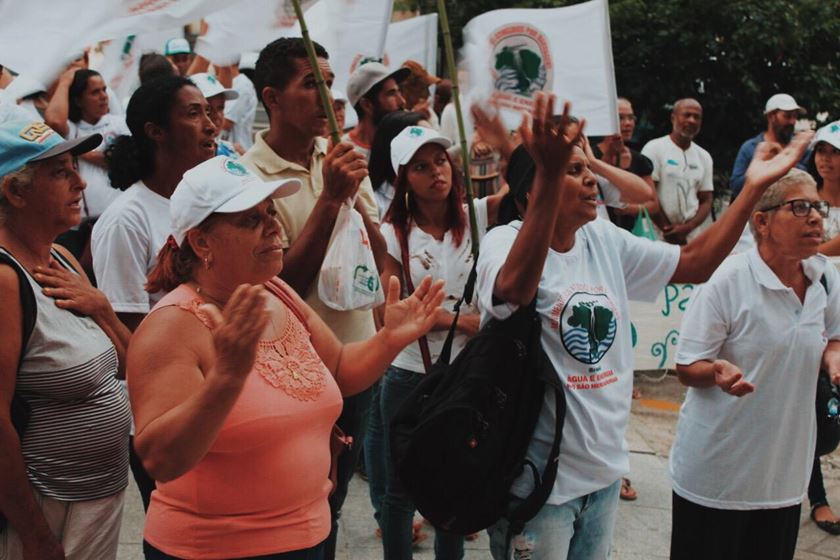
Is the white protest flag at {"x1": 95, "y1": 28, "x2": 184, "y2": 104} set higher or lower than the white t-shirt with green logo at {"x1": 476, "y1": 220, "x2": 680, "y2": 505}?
higher

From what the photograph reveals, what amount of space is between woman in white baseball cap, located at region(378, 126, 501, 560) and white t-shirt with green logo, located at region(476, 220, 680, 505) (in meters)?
0.95

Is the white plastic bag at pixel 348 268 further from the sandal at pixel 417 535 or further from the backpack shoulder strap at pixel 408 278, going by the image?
the sandal at pixel 417 535

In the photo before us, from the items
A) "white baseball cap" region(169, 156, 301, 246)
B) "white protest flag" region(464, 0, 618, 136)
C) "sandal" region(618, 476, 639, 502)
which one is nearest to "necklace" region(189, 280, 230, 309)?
"white baseball cap" region(169, 156, 301, 246)

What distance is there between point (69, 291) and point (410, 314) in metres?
1.01

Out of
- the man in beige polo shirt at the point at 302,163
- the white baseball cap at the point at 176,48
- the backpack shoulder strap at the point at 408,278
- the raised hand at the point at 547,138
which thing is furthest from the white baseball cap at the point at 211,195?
the white baseball cap at the point at 176,48

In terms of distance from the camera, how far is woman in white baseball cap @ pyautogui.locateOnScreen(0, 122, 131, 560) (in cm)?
270

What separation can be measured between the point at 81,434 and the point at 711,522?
7.75ft

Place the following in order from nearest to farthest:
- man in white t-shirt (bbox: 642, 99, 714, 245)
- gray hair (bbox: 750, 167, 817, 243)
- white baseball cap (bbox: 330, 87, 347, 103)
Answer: gray hair (bbox: 750, 167, 817, 243)
white baseball cap (bbox: 330, 87, 347, 103)
man in white t-shirt (bbox: 642, 99, 714, 245)

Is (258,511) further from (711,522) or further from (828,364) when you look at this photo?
(828,364)

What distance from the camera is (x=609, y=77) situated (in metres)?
4.48

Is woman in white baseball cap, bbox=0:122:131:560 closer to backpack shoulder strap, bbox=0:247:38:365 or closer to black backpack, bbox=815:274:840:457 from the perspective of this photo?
backpack shoulder strap, bbox=0:247:38:365

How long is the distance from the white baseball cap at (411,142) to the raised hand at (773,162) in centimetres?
140

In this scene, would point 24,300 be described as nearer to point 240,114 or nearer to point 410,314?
point 410,314

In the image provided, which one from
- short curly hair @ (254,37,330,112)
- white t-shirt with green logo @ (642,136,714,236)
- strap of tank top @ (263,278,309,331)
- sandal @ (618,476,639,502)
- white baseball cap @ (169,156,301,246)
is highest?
short curly hair @ (254,37,330,112)
